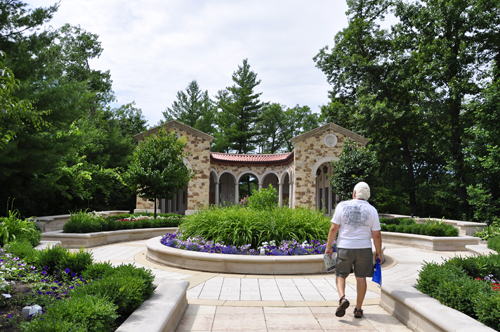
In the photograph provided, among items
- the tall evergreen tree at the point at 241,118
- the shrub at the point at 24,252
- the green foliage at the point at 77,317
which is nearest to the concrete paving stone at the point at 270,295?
Result: the green foliage at the point at 77,317

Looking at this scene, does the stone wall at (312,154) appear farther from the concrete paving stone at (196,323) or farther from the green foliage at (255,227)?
the concrete paving stone at (196,323)

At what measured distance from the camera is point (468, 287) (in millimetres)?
3527

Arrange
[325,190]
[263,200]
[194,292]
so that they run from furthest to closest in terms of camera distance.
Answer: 1. [325,190]
2. [263,200]
3. [194,292]

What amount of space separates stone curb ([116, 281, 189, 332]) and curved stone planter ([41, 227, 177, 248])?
252 inches

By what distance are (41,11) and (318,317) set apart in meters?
12.8

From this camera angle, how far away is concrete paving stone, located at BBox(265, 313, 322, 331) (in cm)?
368

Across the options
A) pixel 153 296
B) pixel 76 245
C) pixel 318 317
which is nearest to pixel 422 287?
pixel 318 317

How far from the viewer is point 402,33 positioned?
21656mm

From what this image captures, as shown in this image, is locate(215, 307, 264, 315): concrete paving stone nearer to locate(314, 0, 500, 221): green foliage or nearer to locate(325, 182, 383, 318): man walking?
locate(325, 182, 383, 318): man walking

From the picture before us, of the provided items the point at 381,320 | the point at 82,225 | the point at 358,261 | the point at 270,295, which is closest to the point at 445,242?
the point at 381,320

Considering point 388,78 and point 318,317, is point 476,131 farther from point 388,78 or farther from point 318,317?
point 318,317

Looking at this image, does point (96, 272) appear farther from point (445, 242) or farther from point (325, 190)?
point (325, 190)

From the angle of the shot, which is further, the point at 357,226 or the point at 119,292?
the point at 357,226

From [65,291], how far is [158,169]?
9872 mm
